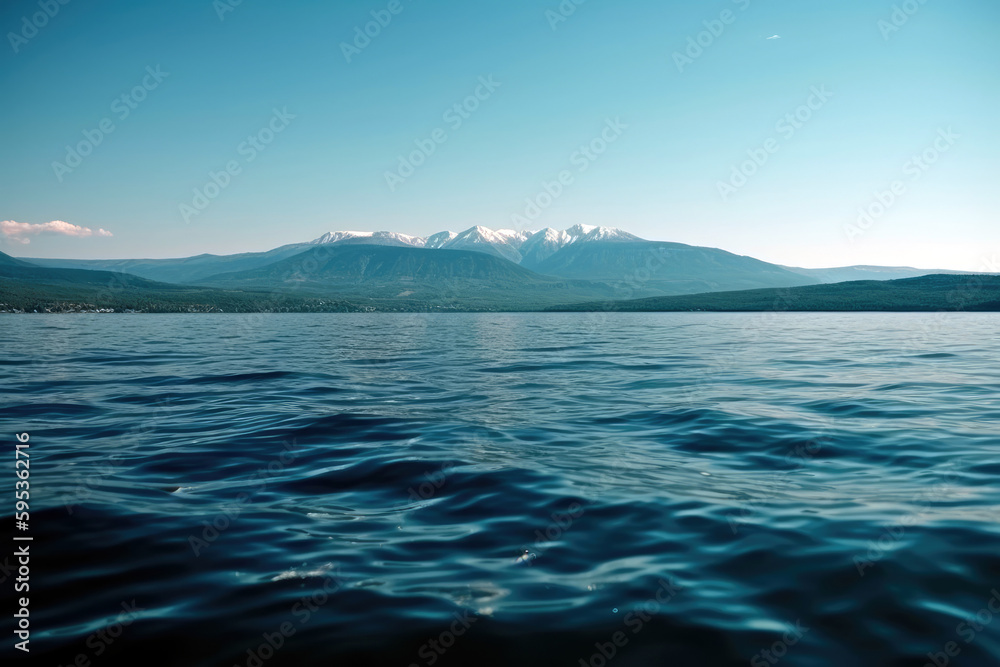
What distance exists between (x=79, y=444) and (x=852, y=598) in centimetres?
1527

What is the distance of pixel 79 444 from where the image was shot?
13750 mm

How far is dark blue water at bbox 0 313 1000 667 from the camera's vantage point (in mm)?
5586

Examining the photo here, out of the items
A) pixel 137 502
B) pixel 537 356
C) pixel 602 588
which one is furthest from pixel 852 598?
pixel 537 356

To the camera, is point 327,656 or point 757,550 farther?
point 757,550

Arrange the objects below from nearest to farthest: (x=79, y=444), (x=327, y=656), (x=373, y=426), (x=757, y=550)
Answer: (x=327, y=656), (x=757, y=550), (x=79, y=444), (x=373, y=426)

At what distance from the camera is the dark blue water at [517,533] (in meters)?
5.59

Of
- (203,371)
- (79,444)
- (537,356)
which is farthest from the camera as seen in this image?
(537,356)

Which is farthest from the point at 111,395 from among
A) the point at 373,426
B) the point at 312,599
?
the point at 312,599

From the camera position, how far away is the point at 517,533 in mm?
8227

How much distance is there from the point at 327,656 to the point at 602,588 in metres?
2.90

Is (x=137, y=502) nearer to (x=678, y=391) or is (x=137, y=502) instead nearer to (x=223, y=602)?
(x=223, y=602)

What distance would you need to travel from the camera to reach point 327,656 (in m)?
5.36

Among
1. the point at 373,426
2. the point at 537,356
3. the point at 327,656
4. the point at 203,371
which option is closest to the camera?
the point at 327,656

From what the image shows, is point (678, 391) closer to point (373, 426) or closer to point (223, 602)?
point (373, 426)
